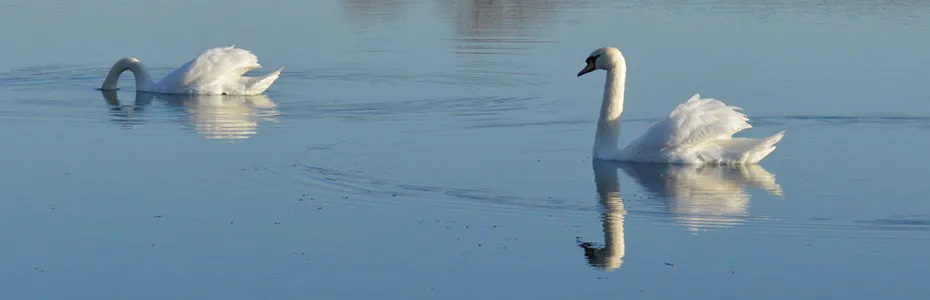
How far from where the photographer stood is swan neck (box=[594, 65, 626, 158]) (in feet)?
41.5

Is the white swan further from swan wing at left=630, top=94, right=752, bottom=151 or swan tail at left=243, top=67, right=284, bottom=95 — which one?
swan wing at left=630, top=94, right=752, bottom=151

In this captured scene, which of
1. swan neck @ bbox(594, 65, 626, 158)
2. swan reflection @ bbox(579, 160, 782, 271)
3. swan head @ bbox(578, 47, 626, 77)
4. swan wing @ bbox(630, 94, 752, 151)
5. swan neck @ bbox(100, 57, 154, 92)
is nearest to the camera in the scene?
swan reflection @ bbox(579, 160, 782, 271)

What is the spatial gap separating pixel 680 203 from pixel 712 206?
8.2 inches

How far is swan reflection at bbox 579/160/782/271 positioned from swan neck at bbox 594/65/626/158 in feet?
0.54

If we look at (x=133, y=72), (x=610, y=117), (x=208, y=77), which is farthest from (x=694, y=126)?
(x=133, y=72)

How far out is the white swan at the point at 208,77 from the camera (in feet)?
58.6

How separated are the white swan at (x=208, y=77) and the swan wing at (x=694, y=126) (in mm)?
6623

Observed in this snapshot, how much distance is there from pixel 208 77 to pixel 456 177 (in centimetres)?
714

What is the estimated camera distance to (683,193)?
10891mm

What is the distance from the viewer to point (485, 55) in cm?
2125

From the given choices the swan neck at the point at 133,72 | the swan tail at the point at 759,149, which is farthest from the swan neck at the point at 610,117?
the swan neck at the point at 133,72

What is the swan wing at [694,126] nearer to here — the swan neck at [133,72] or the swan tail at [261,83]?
the swan tail at [261,83]

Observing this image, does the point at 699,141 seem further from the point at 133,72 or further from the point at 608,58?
the point at 133,72

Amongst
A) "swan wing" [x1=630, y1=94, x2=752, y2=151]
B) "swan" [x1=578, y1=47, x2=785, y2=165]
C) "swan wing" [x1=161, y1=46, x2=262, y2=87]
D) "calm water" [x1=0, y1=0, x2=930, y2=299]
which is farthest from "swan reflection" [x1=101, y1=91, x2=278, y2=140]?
"swan wing" [x1=630, y1=94, x2=752, y2=151]
